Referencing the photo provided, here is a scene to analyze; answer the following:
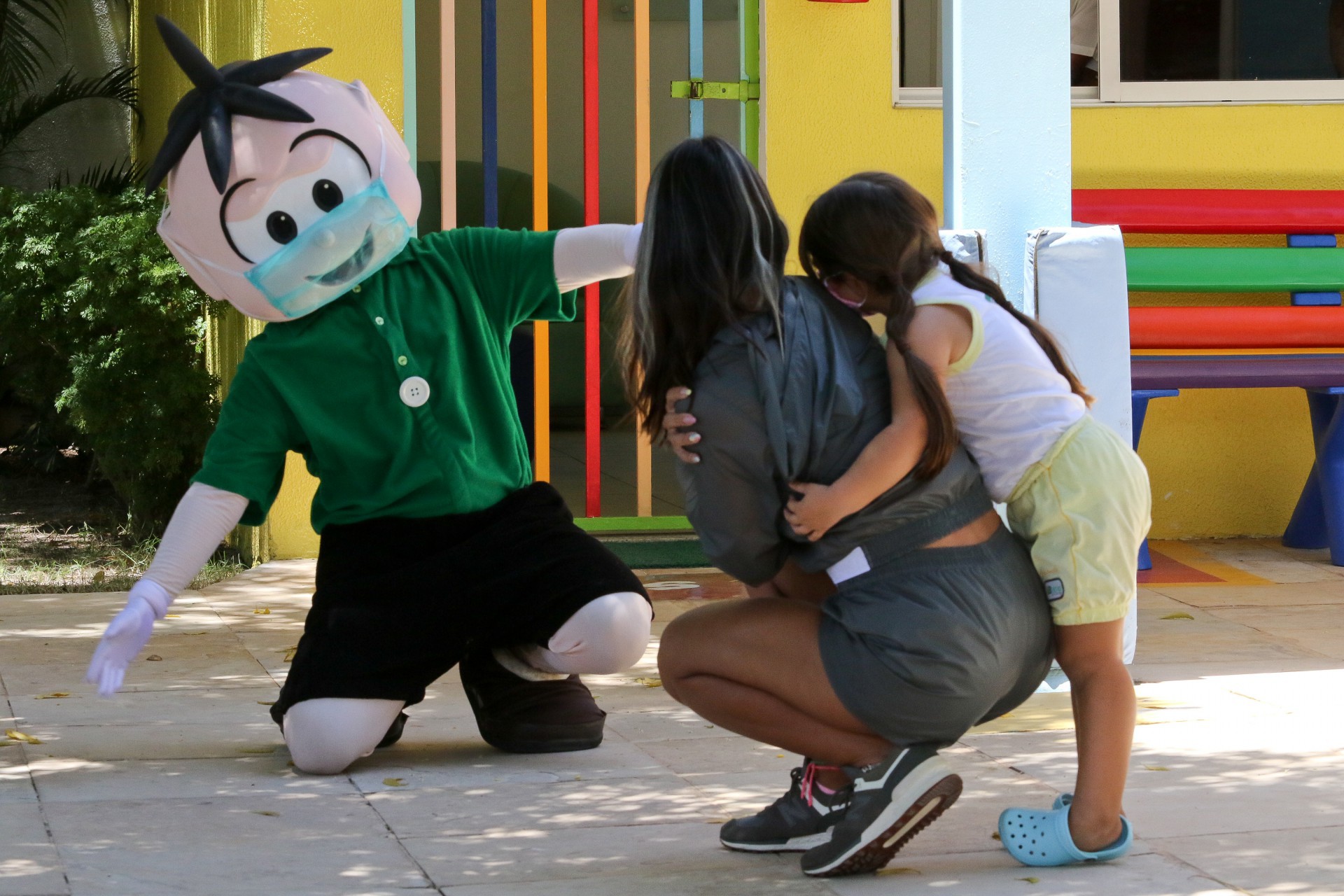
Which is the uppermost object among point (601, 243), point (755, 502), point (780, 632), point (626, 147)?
point (626, 147)

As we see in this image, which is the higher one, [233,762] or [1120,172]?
[1120,172]

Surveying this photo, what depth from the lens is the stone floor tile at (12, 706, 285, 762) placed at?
3785 mm

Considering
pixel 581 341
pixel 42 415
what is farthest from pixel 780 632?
pixel 581 341

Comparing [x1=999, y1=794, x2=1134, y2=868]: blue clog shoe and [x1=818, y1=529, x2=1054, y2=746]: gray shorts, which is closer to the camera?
[x1=818, y1=529, x2=1054, y2=746]: gray shorts

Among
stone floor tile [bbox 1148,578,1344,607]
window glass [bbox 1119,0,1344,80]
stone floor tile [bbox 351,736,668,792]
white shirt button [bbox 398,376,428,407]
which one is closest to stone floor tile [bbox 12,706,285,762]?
stone floor tile [bbox 351,736,668,792]

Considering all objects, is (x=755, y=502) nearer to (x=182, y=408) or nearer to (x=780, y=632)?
(x=780, y=632)

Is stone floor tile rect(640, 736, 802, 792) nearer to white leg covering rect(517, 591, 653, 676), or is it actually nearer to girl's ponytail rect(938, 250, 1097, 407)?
white leg covering rect(517, 591, 653, 676)

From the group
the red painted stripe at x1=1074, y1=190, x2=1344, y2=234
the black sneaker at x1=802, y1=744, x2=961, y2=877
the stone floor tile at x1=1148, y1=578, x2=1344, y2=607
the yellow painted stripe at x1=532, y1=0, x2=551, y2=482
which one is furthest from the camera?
the yellow painted stripe at x1=532, y1=0, x2=551, y2=482

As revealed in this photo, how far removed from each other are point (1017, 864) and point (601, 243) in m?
1.65

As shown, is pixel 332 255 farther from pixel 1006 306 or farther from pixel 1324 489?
pixel 1324 489

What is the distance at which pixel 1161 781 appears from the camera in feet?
11.3

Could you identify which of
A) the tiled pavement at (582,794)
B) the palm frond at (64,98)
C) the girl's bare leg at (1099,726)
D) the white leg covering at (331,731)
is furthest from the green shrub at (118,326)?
the girl's bare leg at (1099,726)

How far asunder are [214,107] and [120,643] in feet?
3.90

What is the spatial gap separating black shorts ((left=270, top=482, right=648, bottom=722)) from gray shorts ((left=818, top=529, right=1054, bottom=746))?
94 centimetres
